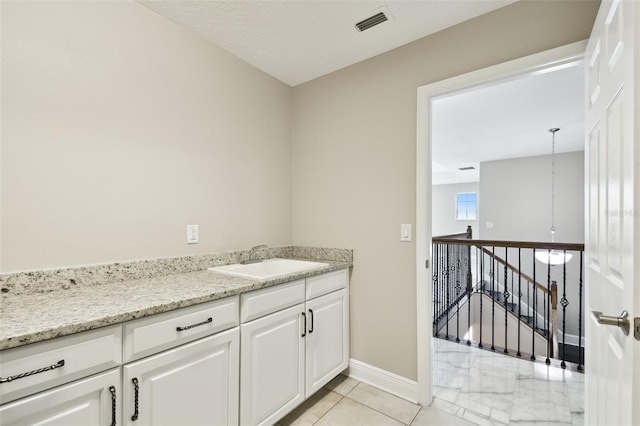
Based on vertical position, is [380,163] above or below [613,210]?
above

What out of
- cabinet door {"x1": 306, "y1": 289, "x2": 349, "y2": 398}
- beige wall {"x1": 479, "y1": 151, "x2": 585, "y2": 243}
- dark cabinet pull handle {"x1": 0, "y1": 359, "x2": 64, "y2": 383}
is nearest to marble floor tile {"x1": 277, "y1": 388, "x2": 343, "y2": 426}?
cabinet door {"x1": 306, "y1": 289, "x2": 349, "y2": 398}

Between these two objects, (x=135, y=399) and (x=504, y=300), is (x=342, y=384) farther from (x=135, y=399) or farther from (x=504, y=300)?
(x=504, y=300)

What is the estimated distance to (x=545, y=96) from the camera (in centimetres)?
291

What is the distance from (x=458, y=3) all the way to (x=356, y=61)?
30.9 inches

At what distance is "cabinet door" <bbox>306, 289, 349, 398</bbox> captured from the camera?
6.20 feet

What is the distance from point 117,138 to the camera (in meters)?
1.58

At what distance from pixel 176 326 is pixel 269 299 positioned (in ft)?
1.67

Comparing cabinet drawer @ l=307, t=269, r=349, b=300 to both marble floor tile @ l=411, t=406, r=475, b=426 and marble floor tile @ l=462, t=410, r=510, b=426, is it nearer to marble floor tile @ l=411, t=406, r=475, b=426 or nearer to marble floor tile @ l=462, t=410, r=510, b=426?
marble floor tile @ l=411, t=406, r=475, b=426

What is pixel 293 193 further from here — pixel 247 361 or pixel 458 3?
pixel 458 3

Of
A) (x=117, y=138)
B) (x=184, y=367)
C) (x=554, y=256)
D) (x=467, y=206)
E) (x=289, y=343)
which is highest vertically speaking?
(x=117, y=138)

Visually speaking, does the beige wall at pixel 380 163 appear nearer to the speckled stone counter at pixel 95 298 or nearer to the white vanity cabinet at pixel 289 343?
the white vanity cabinet at pixel 289 343

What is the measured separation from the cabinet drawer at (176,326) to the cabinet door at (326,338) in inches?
24.8

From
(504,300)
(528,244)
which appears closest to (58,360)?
(528,244)

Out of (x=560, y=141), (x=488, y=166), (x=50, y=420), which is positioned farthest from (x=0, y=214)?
(x=488, y=166)
